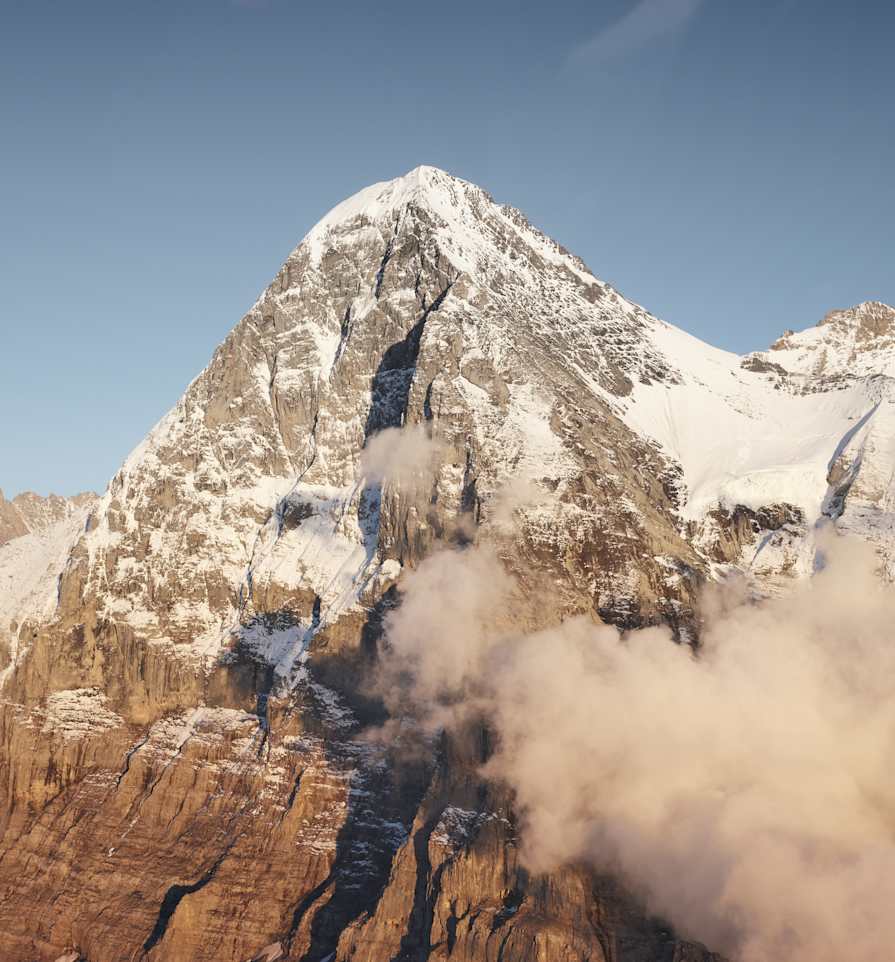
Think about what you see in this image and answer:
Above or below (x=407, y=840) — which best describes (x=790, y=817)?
above

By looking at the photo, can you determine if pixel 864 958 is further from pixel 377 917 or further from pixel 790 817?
pixel 377 917

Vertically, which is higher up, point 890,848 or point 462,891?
point 890,848

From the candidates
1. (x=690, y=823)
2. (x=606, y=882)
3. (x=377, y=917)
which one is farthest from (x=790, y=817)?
(x=377, y=917)

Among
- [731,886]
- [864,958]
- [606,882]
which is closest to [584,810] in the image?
[606,882]

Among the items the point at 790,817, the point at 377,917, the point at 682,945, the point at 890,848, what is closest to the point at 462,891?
the point at 377,917

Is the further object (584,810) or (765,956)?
(584,810)

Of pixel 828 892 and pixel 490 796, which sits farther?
pixel 490 796

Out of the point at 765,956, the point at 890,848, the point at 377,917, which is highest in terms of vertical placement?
the point at 890,848

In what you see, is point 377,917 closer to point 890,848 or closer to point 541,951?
point 541,951
